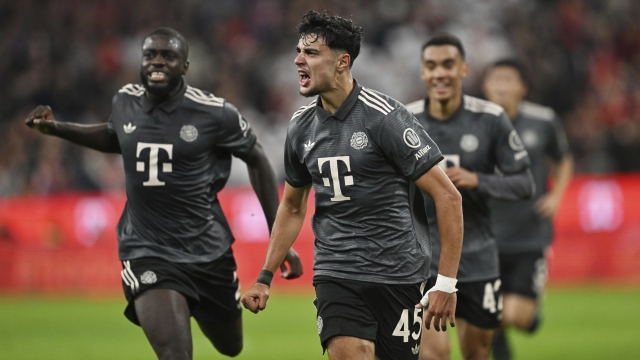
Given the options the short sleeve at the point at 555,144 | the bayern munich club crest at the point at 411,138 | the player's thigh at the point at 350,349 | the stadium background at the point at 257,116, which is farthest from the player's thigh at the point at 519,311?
the bayern munich club crest at the point at 411,138

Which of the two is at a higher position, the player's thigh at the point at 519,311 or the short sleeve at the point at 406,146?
the short sleeve at the point at 406,146

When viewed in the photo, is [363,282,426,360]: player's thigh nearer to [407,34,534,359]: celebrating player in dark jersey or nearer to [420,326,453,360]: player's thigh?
[420,326,453,360]: player's thigh

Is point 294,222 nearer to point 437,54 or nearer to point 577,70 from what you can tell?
point 437,54

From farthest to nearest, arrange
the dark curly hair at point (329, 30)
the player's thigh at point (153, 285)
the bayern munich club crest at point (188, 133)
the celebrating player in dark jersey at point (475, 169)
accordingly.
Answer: the celebrating player in dark jersey at point (475, 169)
the bayern munich club crest at point (188, 133)
the player's thigh at point (153, 285)
the dark curly hair at point (329, 30)

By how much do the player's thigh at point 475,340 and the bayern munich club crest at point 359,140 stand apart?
7.72ft

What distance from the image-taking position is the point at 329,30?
18.8 ft

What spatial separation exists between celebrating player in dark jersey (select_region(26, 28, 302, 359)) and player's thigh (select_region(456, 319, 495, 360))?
4.72ft

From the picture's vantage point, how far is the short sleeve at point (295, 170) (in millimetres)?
6051

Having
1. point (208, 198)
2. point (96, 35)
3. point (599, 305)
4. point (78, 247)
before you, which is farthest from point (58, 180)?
point (208, 198)

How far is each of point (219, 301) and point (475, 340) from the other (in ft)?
6.30

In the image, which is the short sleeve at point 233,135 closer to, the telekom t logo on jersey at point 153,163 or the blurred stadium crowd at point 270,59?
the telekom t logo on jersey at point 153,163

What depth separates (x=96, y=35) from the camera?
19578mm

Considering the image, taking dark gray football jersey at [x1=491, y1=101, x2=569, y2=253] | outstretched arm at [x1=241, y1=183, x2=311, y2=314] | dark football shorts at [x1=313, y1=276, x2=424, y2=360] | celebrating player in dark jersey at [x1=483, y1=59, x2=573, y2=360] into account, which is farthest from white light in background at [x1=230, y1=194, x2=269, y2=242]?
dark football shorts at [x1=313, y1=276, x2=424, y2=360]

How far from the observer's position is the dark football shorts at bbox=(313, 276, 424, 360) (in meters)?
5.64
